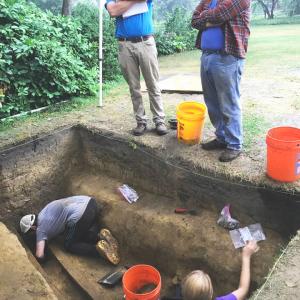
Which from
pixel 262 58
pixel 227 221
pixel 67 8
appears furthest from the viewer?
pixel 67 8

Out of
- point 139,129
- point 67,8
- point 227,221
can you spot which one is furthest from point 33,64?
point 67,8

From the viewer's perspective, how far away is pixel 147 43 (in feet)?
14.5

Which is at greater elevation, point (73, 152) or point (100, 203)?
point (73, 152)

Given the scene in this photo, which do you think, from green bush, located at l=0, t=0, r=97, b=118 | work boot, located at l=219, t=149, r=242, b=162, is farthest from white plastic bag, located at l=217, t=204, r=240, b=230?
green bush, located at l=0, t=0, r=97, b=118

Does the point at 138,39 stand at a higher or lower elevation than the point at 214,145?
higher

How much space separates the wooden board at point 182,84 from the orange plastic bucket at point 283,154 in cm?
291

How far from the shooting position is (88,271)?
481 centimetres

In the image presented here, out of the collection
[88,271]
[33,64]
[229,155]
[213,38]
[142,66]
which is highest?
[213,38]

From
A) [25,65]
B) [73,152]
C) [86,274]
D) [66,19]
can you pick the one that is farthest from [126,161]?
[66,19]

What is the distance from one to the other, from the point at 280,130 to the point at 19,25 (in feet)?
15.1

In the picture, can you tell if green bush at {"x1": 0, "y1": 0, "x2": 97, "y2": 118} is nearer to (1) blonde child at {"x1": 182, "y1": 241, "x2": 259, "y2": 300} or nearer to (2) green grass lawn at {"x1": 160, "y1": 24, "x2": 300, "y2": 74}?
(2) green grass lawn at {"x1": 160, "y1": 24, "x2": 300, "y2": 74}

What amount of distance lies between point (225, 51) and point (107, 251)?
9.31ft

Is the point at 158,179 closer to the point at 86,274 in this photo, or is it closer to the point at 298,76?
the point at 86,274

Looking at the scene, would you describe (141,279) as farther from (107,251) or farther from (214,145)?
(214,145)
